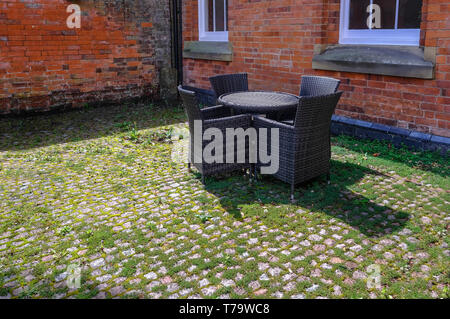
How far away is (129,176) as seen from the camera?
4.76 m

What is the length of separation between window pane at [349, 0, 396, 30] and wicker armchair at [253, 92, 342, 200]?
89.4 inches

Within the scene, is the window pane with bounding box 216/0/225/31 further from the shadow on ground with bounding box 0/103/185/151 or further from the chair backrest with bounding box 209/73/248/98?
the chair backrest with bounding box 209/73/248/98

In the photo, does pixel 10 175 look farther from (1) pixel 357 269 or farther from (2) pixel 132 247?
(1) pixel 357 269

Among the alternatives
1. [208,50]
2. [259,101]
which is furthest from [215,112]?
[208,50]

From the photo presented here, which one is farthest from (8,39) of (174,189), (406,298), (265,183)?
(406,298)

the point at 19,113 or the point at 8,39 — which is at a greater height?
the point at 8,39

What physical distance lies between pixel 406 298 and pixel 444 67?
3.38 metres

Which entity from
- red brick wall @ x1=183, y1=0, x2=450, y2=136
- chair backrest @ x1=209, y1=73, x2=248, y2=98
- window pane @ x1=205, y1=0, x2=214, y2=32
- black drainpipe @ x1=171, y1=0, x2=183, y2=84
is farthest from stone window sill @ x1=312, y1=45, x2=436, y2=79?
black drainpipe @ x1=171, y1=0, x2=183, y2=84

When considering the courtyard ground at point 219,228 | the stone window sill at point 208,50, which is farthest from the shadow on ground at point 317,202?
the stone window sill at point 208,50

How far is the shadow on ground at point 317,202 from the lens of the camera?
139 inches

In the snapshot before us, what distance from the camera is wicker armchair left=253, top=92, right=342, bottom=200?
3840mm

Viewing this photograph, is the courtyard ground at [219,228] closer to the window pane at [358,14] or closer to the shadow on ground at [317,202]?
the shadow on ground at [317,202]
